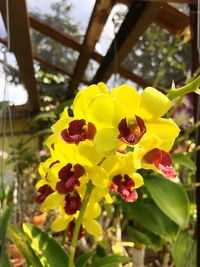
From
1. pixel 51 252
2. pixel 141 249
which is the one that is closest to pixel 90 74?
pixel 141 249

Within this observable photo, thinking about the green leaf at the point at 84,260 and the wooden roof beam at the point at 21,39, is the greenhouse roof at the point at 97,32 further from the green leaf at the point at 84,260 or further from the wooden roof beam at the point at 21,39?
the green leaf at the point at 84,260

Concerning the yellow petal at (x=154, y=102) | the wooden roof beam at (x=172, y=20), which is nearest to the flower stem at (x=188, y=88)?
the yellow petal at (x=154, y=102)

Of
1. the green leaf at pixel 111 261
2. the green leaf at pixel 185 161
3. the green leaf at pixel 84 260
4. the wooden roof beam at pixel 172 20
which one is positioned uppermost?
the wooden roof beam at pixel 172 20

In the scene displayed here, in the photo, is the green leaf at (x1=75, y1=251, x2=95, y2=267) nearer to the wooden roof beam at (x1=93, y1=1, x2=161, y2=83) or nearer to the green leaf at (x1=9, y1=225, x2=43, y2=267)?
the green leaf at (x1=9, y1=225, x2=43, y2=267)

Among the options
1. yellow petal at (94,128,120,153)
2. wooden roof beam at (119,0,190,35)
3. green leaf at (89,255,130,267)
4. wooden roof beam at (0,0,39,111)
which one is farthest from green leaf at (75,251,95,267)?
wooden roof beam at (119,0,190,35)

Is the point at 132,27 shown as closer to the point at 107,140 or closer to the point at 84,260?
the point at 84,260

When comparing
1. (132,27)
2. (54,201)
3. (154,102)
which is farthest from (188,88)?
(132,27)
